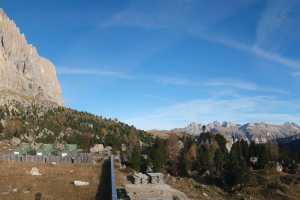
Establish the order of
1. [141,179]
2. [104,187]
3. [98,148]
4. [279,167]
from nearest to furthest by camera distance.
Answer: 1. [104,187]
2. [141,179]
3. [279,167]
4. [98,148]

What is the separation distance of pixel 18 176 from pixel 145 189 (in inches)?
582

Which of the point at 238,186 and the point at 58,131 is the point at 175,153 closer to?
the point at 238,186

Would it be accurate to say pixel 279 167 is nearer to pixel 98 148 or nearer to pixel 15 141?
pixel 98 148

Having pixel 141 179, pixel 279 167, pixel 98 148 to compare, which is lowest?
pixel 279 167

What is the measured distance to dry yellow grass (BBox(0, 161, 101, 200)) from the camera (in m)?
33.6

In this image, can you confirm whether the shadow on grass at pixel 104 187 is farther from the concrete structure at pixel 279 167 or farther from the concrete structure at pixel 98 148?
the concrete structure at pixel 98 148

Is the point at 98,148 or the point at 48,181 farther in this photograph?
the point at 98,148

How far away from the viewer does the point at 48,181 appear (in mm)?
39844

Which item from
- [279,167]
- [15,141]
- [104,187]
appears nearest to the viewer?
[104,187]

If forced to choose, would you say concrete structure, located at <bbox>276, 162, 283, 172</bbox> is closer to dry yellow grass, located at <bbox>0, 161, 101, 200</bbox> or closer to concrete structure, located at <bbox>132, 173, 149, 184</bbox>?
concrete structure, located at <bbox>132, 173, 149, 184</bbox>

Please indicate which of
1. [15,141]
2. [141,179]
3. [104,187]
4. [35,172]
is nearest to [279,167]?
[141,179]

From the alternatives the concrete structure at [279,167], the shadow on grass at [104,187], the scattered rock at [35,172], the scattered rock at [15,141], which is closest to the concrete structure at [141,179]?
the shadow on grass at [104,187]

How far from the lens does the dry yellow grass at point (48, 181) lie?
110ft

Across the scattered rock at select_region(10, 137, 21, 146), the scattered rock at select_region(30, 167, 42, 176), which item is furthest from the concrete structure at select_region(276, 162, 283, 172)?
the scattered rock at select_region(10, 137, 21, 146)
